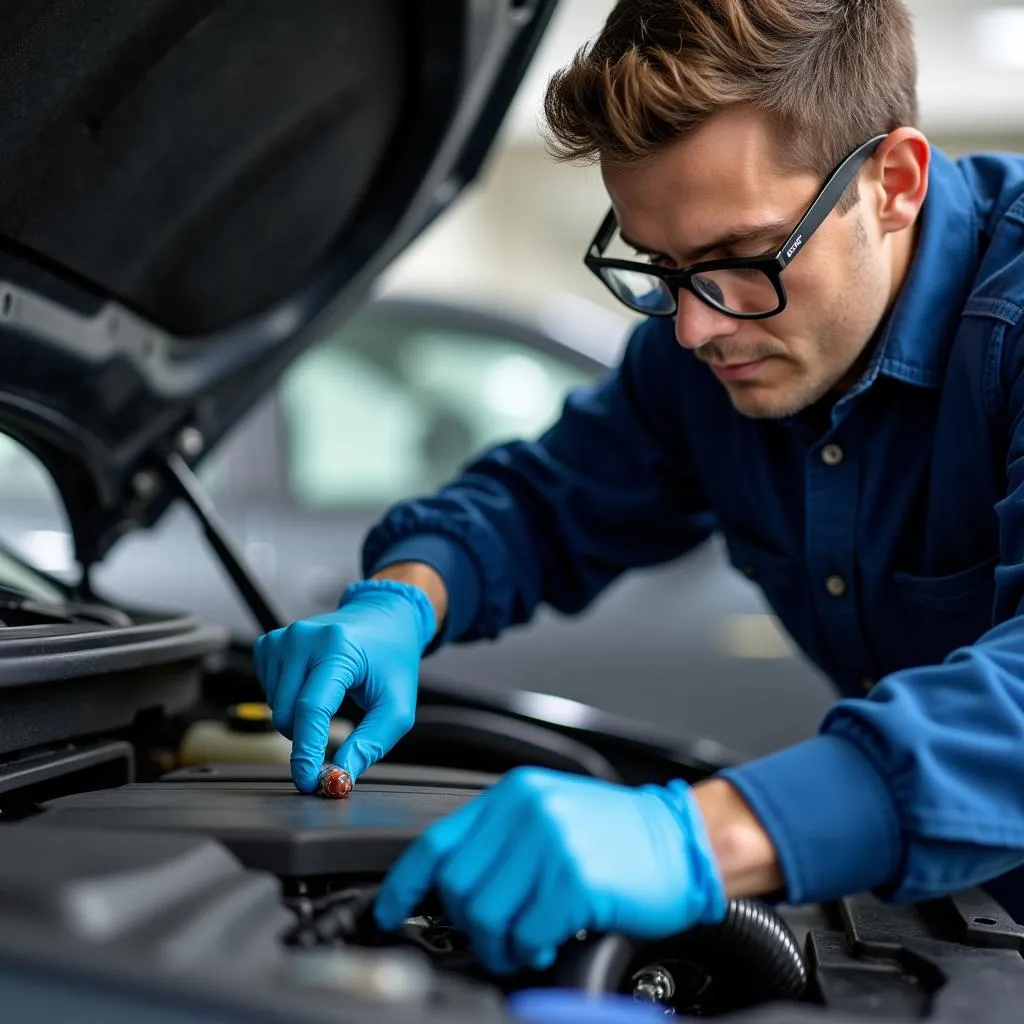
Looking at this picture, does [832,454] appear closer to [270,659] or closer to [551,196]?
[270,659]

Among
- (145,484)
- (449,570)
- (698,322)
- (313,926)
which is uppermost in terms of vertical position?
(698,322)

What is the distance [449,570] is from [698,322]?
44 cm

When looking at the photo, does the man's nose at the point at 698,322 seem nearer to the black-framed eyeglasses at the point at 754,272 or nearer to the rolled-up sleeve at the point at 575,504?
the black-framed eyeglasses at the point at 754,272

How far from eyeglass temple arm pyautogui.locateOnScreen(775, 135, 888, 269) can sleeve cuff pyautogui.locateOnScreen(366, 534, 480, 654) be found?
53 cm

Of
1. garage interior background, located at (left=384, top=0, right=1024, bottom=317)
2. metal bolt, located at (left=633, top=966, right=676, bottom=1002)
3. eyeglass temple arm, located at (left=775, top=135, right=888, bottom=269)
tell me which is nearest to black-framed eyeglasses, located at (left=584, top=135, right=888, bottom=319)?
eyeglass temple arm, located at (left=775, top=135, right=888, bottom=269)

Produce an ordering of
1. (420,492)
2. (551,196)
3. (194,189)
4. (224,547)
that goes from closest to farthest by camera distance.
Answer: (194,189), (224,547), (420,492), (551,196)

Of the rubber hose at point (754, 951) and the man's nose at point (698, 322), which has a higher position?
the man's nose at point (698, 322)

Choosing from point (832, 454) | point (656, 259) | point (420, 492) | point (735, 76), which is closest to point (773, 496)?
point (832, 454)

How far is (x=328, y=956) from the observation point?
654 millimetres

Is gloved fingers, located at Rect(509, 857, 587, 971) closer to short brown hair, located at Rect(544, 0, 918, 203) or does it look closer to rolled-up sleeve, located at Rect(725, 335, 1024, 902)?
rolled-up sleeve, located at Rect(725, 335, 1024, 902)

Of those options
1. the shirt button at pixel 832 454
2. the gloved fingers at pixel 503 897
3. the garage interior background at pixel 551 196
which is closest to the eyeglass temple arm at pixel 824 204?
the shirt button at pixel 832 454

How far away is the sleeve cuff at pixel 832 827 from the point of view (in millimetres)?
799

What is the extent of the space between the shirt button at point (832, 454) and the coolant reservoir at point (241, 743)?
24.2 inches

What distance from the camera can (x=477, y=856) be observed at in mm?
786
